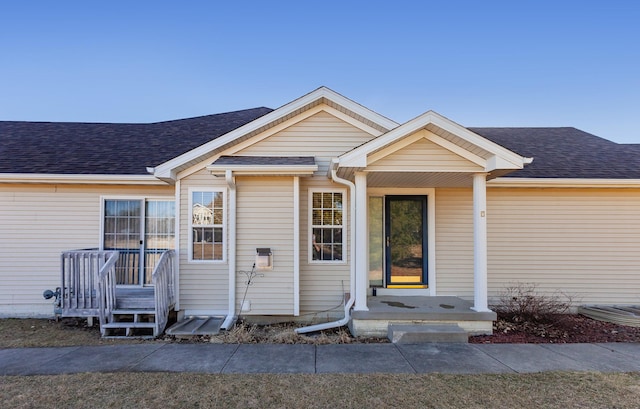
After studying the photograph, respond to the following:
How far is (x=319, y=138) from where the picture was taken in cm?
682

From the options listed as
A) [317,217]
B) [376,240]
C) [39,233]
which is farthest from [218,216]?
[39,233]

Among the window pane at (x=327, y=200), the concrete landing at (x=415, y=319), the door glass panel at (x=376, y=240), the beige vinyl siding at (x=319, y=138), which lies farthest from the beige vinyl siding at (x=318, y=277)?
the concrete landing at (x=415, y=319)

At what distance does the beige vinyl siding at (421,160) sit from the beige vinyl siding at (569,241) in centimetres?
236

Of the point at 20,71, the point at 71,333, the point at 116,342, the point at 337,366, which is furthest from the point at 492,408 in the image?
the point at 20,71

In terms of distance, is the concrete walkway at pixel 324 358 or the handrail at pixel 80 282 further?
the handrail at pixel 80 282

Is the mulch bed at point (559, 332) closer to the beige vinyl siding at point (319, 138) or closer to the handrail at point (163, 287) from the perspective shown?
the beige vinyl siding at point (319, 138)

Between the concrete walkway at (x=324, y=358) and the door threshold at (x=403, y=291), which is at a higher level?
the door threshold at (x=403, y=291)

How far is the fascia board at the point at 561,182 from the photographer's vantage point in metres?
6.90

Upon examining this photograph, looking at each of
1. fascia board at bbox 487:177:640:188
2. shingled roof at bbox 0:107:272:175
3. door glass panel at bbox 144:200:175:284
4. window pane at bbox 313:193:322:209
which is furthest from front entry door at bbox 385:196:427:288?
shingled roof at bbox 0:107:272:175

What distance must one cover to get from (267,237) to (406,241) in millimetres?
2981

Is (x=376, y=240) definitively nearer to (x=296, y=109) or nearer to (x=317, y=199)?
(x=317, y=199)

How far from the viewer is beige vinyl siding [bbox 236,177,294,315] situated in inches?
253

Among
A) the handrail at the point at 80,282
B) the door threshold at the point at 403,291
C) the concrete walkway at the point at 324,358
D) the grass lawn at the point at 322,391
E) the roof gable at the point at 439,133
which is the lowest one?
the concrete walkway at the point at 324,358

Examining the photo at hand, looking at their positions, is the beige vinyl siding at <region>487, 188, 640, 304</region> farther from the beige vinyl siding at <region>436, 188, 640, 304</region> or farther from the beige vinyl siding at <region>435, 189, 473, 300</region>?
the beige vinyl siding at <region>435, 189, 473, 300</region>
